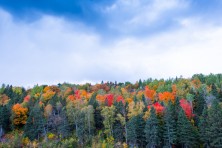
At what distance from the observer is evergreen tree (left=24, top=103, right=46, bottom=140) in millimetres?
75794

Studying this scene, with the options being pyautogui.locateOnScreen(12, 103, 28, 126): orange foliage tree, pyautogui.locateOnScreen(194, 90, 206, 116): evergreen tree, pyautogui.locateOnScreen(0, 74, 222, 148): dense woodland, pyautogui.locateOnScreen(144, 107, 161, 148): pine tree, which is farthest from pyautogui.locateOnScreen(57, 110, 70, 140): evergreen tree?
pyautogui.locateOnScreen(194, 90, 206, 116): evergreen tree

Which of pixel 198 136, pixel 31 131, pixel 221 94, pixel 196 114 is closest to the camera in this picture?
pixel 198 136

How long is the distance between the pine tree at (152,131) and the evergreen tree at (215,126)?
41.0ft

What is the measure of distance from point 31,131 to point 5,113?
15.2 metres

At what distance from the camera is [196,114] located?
7038cm

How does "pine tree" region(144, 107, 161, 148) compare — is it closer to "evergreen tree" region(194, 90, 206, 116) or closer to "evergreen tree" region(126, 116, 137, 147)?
"evergreen tree" region(126, 116, 137, 147)

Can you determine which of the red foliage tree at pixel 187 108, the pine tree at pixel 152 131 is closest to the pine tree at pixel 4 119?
the pine tree at pixel 152 131

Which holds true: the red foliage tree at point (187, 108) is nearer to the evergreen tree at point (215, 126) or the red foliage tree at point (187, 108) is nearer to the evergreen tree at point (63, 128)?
the evergreen tree at point (215, 126)

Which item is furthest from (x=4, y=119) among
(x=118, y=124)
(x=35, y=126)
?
(x=118, y=124)

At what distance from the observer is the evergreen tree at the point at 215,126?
55.6 metres

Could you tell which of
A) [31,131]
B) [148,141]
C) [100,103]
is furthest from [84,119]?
[148,141]

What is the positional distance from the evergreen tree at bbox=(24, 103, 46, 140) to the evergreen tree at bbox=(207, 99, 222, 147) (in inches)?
1954

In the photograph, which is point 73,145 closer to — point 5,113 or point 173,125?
→ point 173,125

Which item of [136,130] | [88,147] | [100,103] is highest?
[100,103]
